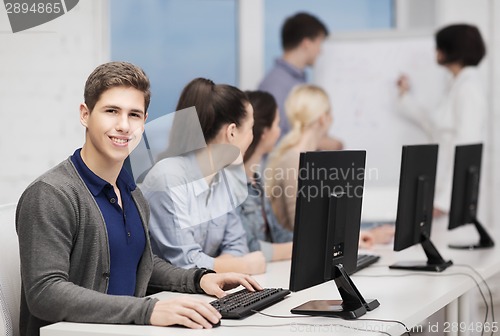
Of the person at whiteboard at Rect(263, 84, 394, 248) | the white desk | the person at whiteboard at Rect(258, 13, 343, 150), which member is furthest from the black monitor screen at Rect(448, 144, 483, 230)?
the person at whiteboard at Rect(258, 13, 343, 150)

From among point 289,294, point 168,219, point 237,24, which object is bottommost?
point 289,294

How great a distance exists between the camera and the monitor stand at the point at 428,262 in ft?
9.82

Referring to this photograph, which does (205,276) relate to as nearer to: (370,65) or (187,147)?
(187,147)

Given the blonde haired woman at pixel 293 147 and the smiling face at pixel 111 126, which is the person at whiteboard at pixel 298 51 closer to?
the blonde haired woman at pixel 293 147

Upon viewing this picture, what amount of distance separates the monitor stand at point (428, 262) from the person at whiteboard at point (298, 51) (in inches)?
81.8

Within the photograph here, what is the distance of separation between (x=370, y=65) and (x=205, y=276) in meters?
3.11

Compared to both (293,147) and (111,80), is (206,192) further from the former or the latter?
(293,147)

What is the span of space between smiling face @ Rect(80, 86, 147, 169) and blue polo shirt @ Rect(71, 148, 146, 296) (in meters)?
0.05

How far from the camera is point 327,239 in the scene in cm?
217

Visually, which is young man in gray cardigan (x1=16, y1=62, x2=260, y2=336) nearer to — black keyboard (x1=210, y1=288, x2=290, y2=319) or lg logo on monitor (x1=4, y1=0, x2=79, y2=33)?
black keyboard (x1=210, y1=288, x2=290, y2=319)

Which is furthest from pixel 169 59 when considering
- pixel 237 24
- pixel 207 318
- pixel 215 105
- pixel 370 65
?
pixel 207 318

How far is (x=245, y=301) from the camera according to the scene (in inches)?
86.9

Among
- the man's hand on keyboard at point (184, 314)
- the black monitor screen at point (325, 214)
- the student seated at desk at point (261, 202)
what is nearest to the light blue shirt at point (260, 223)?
the student seated at desk at point (261, 202)

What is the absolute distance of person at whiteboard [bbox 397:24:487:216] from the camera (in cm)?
484
